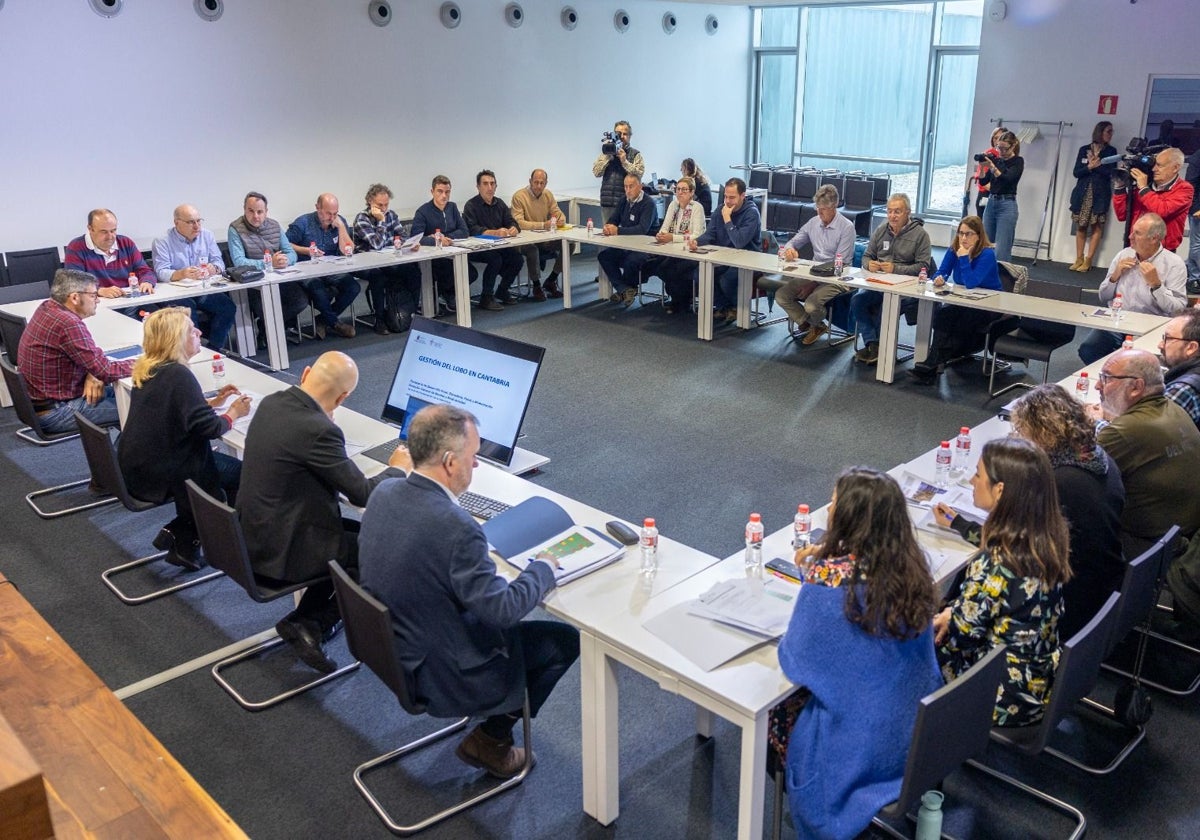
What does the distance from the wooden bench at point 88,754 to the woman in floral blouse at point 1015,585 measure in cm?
189

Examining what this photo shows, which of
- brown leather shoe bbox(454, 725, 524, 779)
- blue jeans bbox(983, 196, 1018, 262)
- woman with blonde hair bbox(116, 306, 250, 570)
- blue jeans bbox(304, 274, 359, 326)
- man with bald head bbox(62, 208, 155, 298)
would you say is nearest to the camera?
brown leather shoe bbox(454, 725, 524, 779)

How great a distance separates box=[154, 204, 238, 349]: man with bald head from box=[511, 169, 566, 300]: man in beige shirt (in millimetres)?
2894

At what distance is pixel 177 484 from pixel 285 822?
168 cm

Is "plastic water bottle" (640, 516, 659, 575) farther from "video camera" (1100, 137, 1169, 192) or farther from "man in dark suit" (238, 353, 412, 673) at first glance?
"video camera" (1100, 137, 1169, 192)

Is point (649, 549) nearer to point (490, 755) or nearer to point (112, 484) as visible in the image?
point (490, 755)

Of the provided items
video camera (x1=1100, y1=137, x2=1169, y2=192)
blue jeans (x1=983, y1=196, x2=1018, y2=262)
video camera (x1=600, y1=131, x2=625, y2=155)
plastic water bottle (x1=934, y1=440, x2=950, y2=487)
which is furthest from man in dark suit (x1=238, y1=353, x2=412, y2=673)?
blue jeans (x1=983, y1=196, x2=1018, y2=262)

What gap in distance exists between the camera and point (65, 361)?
4.93 metres

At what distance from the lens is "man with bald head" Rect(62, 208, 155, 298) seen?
262 inches

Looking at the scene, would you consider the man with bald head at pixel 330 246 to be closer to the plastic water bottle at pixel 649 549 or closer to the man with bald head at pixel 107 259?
the man with bald head at pixel 107 259

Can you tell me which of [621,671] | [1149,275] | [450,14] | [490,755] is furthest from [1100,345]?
[450,14]

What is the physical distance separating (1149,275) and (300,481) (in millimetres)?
5059

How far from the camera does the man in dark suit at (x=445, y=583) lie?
8.30 ft

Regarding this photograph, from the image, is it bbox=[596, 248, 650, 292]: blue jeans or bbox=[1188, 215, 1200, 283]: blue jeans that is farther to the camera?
bbox=[1188, 215, 1200, 283]: blue jeans

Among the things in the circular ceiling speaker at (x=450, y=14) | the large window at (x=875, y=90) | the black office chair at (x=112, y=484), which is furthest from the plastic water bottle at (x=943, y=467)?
the large window at (x=875, y=90)
